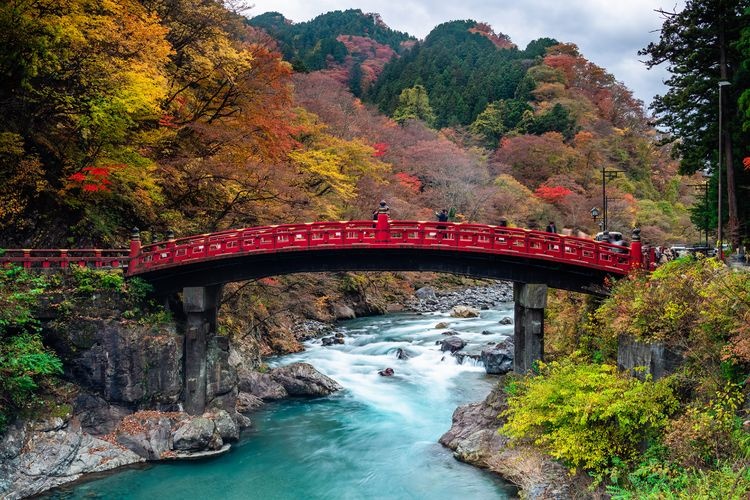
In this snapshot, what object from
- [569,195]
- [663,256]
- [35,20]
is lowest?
[663,256]

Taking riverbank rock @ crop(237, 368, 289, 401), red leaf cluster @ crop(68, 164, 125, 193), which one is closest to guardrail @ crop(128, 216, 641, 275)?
red leaf cluster @ crop(68, 164, 125, 193)

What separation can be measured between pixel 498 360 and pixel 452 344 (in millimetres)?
3634

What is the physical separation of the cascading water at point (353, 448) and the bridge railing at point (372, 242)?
6892mm

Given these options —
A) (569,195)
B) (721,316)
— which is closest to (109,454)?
(721,316)

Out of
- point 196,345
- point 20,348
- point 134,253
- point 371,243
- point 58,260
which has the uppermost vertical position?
point 371,243

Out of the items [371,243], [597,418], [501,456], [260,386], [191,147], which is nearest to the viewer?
[597,418]

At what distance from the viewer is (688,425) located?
11648 millimetres

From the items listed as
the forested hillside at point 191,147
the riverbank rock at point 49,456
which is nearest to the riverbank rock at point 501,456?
the riverbank rock at point 49,456

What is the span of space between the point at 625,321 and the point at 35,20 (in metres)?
20.5

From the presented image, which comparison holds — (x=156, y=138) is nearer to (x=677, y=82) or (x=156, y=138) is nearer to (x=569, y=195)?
(x=677, y=82)

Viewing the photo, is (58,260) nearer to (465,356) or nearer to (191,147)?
(191,147)

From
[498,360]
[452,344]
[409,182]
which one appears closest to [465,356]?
[452,344]

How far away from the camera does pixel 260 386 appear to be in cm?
2447

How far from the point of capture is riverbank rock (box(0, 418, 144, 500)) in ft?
50.9
